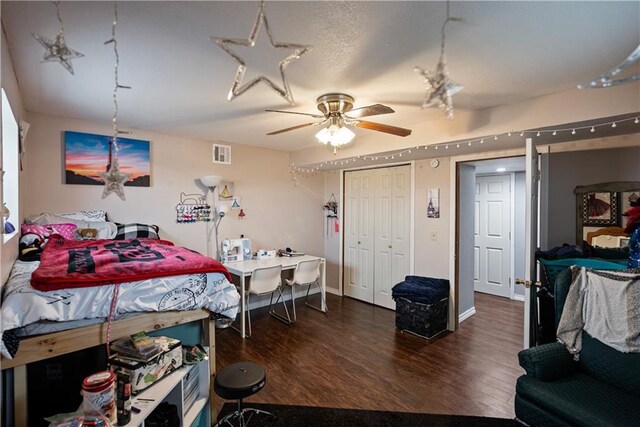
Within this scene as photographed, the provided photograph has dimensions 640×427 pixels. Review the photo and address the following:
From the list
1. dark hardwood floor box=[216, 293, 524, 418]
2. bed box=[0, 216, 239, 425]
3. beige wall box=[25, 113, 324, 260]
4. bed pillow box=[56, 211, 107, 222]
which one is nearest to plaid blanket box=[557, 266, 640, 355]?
dark hardwood floor box=[216, 293, 524, 418]

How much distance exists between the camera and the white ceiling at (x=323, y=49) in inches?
54.5

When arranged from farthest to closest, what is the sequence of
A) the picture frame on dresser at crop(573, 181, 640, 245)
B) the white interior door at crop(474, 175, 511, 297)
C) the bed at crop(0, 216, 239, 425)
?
the white interior door at crop(474, 175, 511, 297), the picture frame on dresser at crop(573, 181, 640, 245), the bed at crop(0, 216, 239, 425)

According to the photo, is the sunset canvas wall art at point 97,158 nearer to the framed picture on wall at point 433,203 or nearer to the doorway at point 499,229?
the framed picture on wall at point 433,203

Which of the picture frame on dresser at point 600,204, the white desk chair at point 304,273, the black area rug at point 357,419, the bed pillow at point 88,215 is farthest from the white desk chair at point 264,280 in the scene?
the picture frame on dresser at point 600,204

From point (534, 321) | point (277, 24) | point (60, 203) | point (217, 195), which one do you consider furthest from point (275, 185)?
point (534, 321)

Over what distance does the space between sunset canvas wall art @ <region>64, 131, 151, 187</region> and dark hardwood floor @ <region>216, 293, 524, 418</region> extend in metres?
2.05

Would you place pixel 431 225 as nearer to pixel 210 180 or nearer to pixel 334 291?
pixel 334 291

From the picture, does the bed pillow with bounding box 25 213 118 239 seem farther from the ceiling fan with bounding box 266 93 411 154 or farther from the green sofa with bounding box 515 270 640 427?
the green sofa with bounding box 515 270 640 427

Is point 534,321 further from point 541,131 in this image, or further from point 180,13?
point 180,13

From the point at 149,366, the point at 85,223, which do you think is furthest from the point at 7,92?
the point at 149,366

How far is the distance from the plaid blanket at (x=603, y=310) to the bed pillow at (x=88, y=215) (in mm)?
3977

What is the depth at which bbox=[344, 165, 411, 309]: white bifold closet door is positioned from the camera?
4152 millimetres

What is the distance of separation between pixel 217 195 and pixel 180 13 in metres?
2.73

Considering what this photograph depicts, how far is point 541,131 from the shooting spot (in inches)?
97.6
